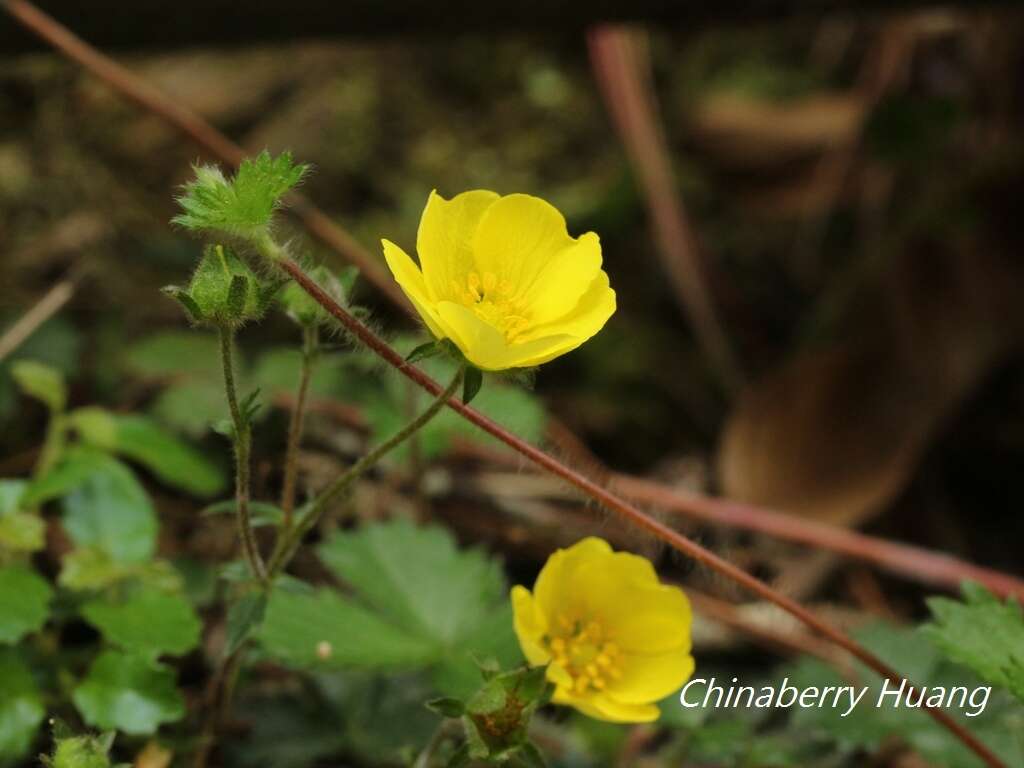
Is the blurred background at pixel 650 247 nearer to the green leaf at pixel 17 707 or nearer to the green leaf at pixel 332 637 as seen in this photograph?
the green leaf at pixel 332 637

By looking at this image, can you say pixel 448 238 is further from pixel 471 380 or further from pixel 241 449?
pixel 241 449

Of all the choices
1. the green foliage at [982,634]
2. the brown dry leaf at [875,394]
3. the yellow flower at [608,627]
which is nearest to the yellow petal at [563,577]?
the yellow flower at [608,627]

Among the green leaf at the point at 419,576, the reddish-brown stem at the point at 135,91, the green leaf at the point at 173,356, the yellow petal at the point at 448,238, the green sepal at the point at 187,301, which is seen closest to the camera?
the green sepal at the point at 187,301

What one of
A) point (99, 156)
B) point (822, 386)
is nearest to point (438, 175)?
point (99, 156)

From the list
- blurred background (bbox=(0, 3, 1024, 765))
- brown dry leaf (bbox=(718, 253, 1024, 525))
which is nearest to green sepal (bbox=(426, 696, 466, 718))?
blurred background (bbox=(0, 3, 1024, 765))

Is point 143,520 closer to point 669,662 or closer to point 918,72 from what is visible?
point 669,662

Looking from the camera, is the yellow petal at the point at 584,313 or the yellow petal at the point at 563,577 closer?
the yellow petal at the point at 584,313

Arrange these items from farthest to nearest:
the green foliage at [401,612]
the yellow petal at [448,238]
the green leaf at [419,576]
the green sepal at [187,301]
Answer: the green leaf at [419,576] < the green foliage at [401,612] < the yellow petal at [448,238] < the green sepal at [187,301]
